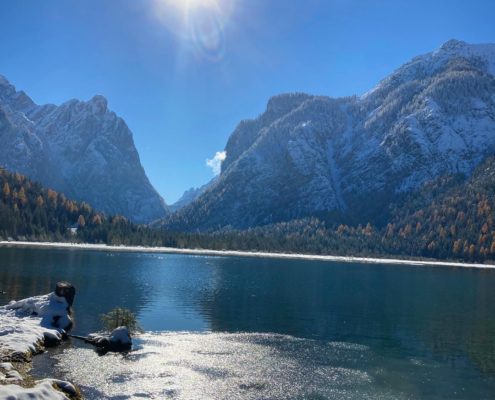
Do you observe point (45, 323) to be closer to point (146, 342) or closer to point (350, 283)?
point (146, 342)

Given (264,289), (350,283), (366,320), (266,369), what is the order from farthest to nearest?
1. (350,283)
2. (264,289)
3. (366,320)
4. (266,369)

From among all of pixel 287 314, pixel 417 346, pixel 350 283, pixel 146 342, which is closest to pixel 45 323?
pixel 146 342

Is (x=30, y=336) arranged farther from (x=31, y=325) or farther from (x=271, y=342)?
(x=271, y=342)

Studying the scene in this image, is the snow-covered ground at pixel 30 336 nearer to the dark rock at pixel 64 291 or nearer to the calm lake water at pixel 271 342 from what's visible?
the dark rock at pixel 64 291

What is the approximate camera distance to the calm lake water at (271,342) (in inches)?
1817

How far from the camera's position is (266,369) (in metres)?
51.6

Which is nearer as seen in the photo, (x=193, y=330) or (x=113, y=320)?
(x=113, y=320)

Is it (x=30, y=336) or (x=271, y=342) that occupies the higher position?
(x=30, y=336)

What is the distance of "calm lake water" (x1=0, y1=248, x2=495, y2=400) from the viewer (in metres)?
46.2

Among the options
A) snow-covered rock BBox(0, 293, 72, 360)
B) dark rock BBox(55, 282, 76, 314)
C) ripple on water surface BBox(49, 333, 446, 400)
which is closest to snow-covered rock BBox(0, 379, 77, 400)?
ripple on water surface BBox(49, 333, 446, 400)

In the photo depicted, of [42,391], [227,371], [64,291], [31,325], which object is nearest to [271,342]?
[227,371]

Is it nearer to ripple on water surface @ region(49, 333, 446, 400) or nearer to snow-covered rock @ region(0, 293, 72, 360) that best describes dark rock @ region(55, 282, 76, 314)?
snow-covered rock @ region(0, 293, 72, 360)

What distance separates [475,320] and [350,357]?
155 feet

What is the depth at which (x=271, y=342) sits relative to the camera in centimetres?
6556
